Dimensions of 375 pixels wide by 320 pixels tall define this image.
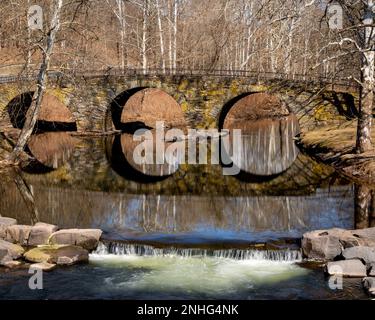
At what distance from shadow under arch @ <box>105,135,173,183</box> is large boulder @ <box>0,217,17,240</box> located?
28.4 ft

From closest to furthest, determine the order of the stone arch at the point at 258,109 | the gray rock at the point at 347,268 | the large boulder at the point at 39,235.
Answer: the gray rock at the point at 347,268 < the large boulder at the point at 39,235 < the stone arch at the point at 258,109

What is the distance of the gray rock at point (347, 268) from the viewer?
13.8 m

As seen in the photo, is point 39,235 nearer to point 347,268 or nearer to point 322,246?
point 322,246

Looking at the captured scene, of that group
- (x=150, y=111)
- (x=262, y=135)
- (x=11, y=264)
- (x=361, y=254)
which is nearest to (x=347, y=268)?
(x=361, y=254)

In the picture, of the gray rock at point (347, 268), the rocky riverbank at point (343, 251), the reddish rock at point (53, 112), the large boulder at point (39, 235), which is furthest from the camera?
the reddish rock at point (53, 112)

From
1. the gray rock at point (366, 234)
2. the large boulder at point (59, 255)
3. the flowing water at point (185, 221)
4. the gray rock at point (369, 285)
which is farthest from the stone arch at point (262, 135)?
the gray rock at point (369, 285)

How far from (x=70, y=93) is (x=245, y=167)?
60.2 feet

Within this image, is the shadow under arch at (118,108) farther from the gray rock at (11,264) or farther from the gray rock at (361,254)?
the gray rock at (361,254)

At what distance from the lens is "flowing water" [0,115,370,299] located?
1333cm

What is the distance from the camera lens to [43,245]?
653 inches

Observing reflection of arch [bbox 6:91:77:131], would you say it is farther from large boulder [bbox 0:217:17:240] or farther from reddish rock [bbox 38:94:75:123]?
large boulder [bbox 0:217:17:240]

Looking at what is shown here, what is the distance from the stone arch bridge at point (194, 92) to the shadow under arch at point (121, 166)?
376 centimetres

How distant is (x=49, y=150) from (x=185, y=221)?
21209mm
